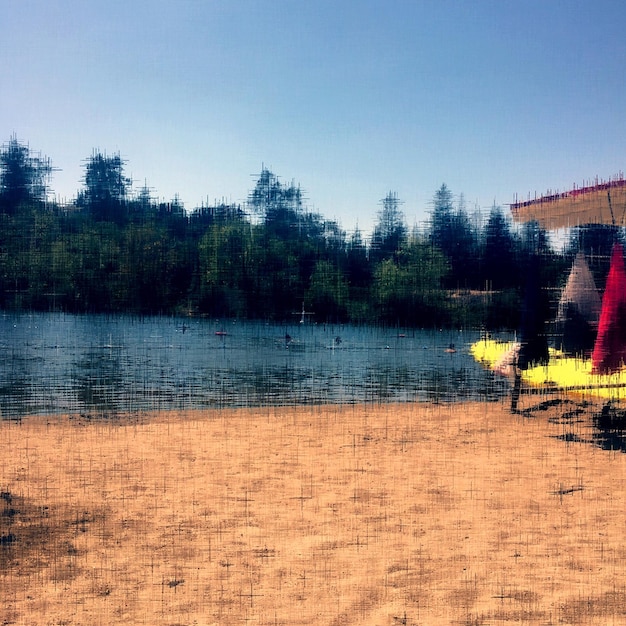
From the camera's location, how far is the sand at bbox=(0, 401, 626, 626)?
15.0 feet

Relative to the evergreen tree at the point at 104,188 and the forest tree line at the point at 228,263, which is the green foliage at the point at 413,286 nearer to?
the forest tree line at the point at 228,263

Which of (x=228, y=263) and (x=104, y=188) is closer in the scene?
(x=228, y=263)

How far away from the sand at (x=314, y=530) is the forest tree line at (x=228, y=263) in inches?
1418

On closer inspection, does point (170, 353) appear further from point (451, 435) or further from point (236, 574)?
point (236, 574)

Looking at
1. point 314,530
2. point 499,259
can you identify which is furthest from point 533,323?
point 499,259

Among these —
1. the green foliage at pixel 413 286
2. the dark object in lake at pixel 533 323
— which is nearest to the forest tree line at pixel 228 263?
the green foliage at pixel 413 286

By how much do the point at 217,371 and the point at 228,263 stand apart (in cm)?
4752

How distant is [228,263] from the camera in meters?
73.6

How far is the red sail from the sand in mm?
1402

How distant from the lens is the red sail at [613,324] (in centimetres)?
855

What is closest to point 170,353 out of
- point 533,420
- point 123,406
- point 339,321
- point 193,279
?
point 123,406

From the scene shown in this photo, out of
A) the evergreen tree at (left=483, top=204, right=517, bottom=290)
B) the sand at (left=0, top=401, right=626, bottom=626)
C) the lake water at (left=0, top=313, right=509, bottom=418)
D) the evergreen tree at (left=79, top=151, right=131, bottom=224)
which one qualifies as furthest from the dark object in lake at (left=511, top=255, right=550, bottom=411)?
the evergreen tree at (left=79, top=151, right=131, bottom=224)

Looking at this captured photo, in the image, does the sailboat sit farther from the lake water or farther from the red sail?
the lake water

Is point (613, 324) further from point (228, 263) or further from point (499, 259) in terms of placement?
point (228, 263)
